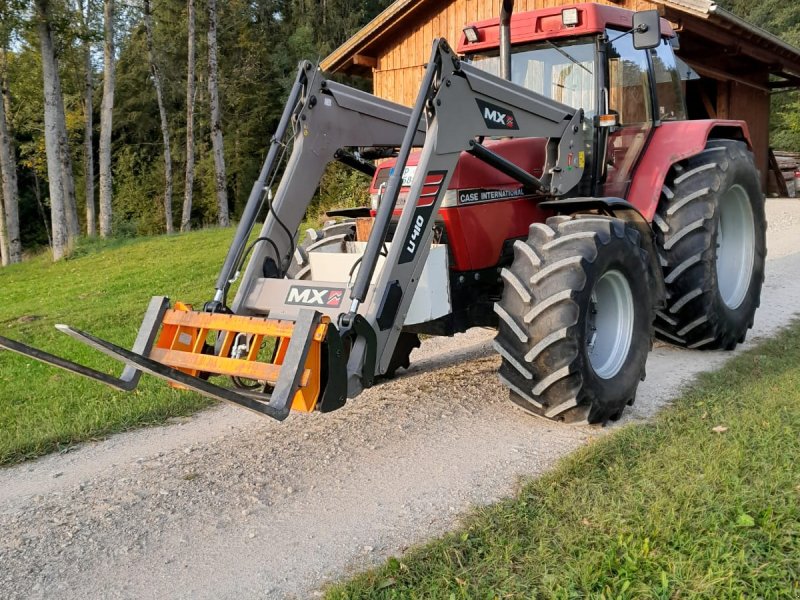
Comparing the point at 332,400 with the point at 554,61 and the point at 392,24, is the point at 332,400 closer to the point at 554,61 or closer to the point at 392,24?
the point at 554,61

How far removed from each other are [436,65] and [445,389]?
2.38 m

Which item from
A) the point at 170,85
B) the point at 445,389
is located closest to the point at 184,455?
the point at 445,389

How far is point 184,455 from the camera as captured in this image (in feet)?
13.8

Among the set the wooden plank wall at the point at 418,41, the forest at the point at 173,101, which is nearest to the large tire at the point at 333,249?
the wooden plank wall at the point at 418,41

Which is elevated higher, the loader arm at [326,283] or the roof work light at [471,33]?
the roof work light at [471,33]

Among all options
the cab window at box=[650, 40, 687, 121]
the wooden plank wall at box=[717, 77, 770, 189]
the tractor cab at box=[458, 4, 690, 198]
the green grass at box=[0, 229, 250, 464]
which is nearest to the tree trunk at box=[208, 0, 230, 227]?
the green grass at box=[0, 229, 250, 464]

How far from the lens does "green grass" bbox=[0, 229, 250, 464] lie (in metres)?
4.77

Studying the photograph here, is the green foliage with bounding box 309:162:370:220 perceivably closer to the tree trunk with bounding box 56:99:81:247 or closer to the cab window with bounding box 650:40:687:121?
the tree trunk with bounding box 56:99:81:247

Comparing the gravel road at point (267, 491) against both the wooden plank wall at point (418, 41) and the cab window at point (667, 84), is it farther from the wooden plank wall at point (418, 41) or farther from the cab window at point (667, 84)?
the wooden plank wall at point (418, 41)

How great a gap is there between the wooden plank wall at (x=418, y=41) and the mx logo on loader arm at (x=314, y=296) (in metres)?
12.0

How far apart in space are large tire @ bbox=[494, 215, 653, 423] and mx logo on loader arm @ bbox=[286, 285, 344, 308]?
3.13 feet

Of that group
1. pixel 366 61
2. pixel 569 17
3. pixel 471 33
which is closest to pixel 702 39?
pixel 366 61

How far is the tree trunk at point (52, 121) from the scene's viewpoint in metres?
15.8

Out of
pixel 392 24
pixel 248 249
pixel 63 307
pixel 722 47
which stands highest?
pixel 392 24
